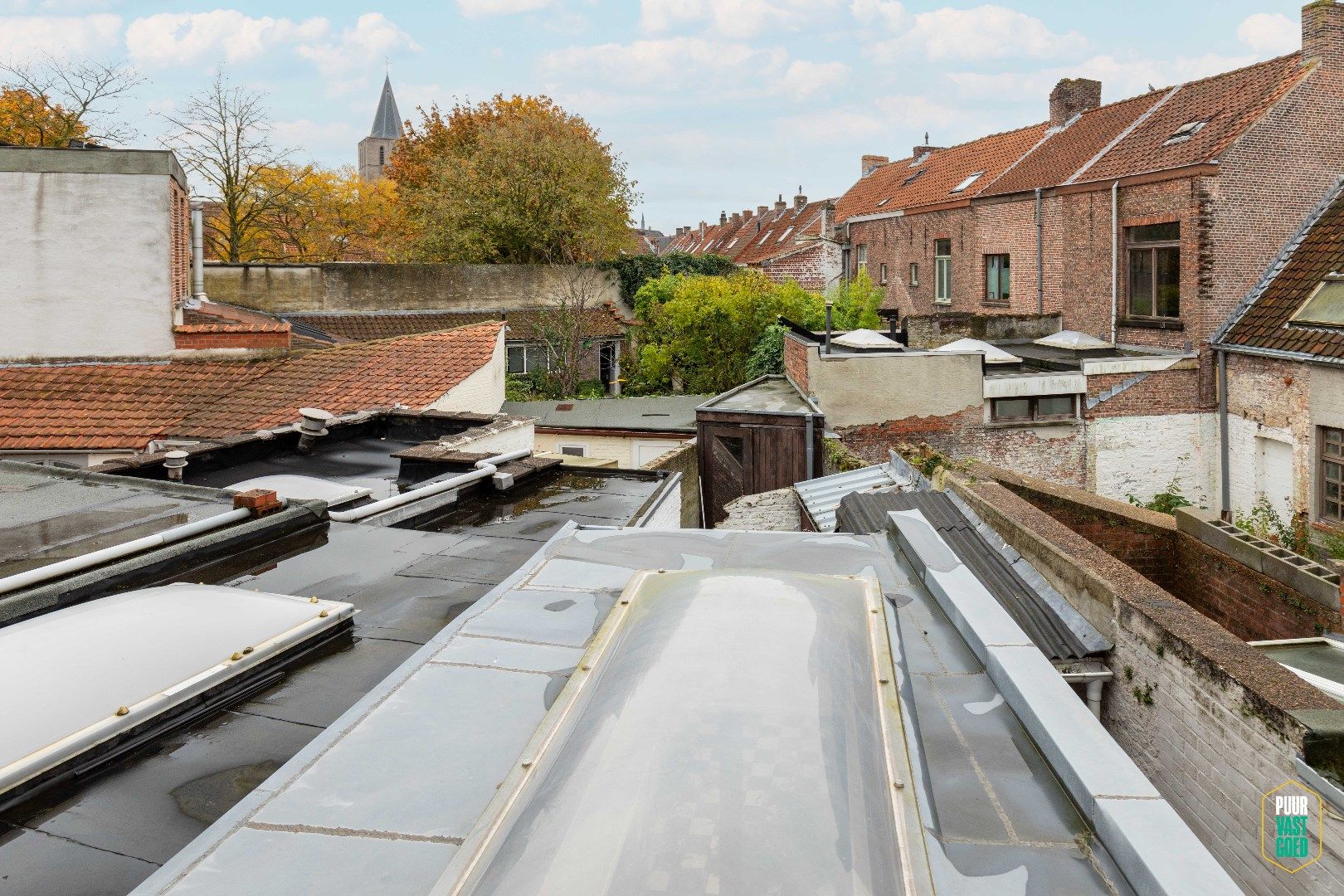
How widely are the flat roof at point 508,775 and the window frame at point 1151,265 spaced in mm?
19562

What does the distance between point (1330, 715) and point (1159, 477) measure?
1643cm

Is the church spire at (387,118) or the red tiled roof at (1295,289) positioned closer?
the red tiled roof at (1295,289)

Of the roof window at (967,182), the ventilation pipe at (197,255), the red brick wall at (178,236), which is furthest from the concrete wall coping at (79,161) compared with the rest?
the roof window at (967,182)

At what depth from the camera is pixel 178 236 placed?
15.6m

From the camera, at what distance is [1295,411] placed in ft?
55.0

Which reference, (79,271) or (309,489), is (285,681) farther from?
(79,271)

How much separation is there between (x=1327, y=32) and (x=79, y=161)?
2243 centimetres

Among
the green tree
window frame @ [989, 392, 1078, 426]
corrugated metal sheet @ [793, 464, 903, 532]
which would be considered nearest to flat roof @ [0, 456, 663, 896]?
corrugated metal sheet @ [793, 464, 903, 532]

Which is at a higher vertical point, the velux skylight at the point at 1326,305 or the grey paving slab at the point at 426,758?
the velux skylight at the point at 1326,305

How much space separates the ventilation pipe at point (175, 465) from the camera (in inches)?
355

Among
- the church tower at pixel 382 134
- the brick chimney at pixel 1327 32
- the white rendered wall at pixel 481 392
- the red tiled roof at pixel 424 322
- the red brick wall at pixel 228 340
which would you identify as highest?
the church tower at pixel 382 134

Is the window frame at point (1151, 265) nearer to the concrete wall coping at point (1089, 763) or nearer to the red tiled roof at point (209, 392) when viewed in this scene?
the red tiled roof at point (209, 392)

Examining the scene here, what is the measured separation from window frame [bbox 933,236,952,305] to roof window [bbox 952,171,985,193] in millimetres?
1540

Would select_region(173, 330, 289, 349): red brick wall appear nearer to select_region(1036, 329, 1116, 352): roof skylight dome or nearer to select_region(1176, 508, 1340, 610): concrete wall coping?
select_region(1176, 508, 1340, 610): concrete wall coping
